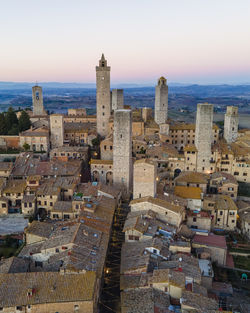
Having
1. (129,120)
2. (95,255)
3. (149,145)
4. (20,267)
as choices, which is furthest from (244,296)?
(149,145)

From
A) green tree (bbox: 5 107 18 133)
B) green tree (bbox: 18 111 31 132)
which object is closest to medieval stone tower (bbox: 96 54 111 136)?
green tree (bbox: 18 111 31 132)

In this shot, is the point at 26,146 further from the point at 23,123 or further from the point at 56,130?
the point at 23,123

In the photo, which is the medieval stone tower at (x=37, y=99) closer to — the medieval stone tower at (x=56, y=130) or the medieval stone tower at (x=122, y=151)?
the medieval stone tower at (x=56, y=130)

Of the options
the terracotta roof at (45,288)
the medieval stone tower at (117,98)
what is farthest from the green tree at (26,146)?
the terracotta roof at (45,288)

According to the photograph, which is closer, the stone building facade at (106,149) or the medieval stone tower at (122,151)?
the medieval stone tower at (122,151)

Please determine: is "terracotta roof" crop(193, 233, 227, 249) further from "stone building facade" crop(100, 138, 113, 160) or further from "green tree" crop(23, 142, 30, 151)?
"green tree" crop(23, 142, 30, 151)

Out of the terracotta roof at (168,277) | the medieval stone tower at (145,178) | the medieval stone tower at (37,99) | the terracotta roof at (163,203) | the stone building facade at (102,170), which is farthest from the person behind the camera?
the medieval stone tower at (37,99)
